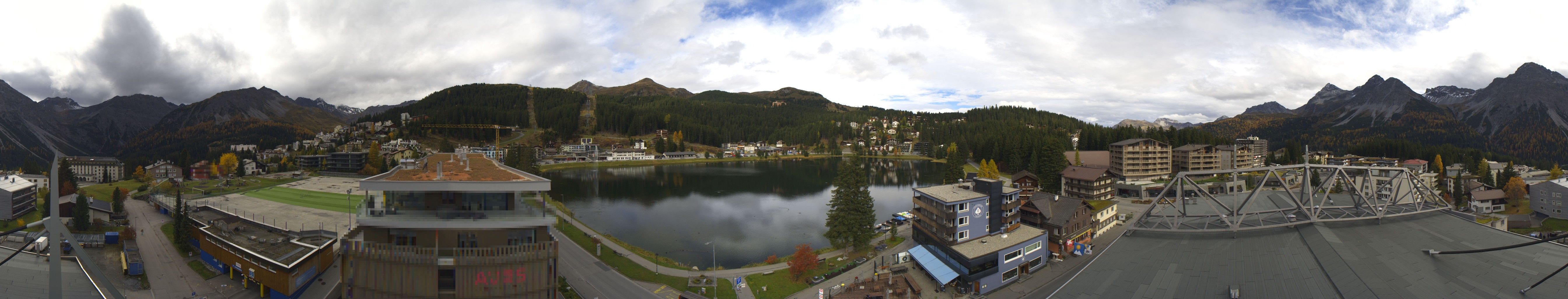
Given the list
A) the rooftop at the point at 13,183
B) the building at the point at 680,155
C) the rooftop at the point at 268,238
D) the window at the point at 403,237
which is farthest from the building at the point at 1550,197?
the building at the point at 680,155

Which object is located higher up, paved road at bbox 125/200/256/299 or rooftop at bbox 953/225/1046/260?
rooftop at bbox 953/225/1046/260

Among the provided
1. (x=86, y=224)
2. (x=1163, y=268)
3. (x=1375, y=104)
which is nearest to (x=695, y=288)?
(x=1163, y=268)

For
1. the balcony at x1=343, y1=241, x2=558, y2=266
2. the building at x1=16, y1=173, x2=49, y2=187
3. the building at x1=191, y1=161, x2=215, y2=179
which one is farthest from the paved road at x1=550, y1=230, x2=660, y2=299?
the building at x1=191, y1=161, x2=215, y2=179

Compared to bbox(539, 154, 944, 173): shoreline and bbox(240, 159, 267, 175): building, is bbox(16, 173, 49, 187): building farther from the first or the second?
bbox(539, 154, 944, 173): shoreline

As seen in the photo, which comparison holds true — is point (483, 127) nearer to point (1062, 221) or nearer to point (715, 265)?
point (715, 265)

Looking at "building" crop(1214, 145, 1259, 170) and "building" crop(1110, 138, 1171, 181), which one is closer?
"building" crop(1110, 138, 1171, 181)

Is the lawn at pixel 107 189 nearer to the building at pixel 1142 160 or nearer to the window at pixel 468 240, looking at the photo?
the window at pixel 468 240

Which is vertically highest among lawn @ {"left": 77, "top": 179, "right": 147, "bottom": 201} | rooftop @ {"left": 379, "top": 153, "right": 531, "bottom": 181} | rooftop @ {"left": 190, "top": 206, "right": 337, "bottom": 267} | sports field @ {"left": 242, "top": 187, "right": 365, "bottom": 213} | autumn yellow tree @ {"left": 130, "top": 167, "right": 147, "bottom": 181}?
rooftop @ {"left": 379, "top": 153, "right": 531, "bottom": 181}
